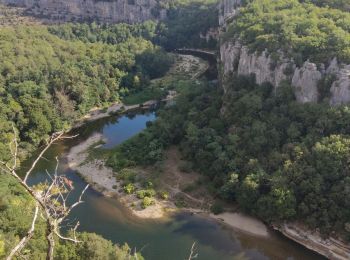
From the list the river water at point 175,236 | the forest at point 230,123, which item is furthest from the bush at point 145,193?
the forest at point 230,123

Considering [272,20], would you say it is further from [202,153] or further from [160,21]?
[160,21]

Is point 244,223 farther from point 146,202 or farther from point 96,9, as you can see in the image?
point 96,9

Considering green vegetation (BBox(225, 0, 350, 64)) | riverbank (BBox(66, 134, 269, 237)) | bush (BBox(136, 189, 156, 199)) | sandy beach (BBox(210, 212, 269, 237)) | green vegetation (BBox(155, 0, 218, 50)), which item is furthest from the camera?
green vegetation (BBox(155, 0, 218, 50))

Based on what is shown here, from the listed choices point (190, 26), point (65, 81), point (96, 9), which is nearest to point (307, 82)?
point (65, 81)

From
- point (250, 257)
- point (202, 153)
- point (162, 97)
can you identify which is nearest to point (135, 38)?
point (162, 97)

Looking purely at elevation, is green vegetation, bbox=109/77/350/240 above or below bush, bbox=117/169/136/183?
above

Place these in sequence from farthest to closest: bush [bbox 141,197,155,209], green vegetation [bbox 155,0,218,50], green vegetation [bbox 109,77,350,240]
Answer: green vegetation [bbox 155,0,218,50]
bush [bbox 141,197,155,209]
green vegetation [bbox 109,77,350,240]

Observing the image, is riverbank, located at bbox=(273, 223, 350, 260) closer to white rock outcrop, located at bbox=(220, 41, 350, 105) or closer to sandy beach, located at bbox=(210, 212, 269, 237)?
sandy beach, located at bbox=(210, 212, 269, 237)

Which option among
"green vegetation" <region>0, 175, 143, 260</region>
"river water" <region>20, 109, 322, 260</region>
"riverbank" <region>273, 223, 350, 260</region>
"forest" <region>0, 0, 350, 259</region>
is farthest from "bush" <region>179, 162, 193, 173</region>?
"green vegetation" <region>0, 175, 143, 260</region>
